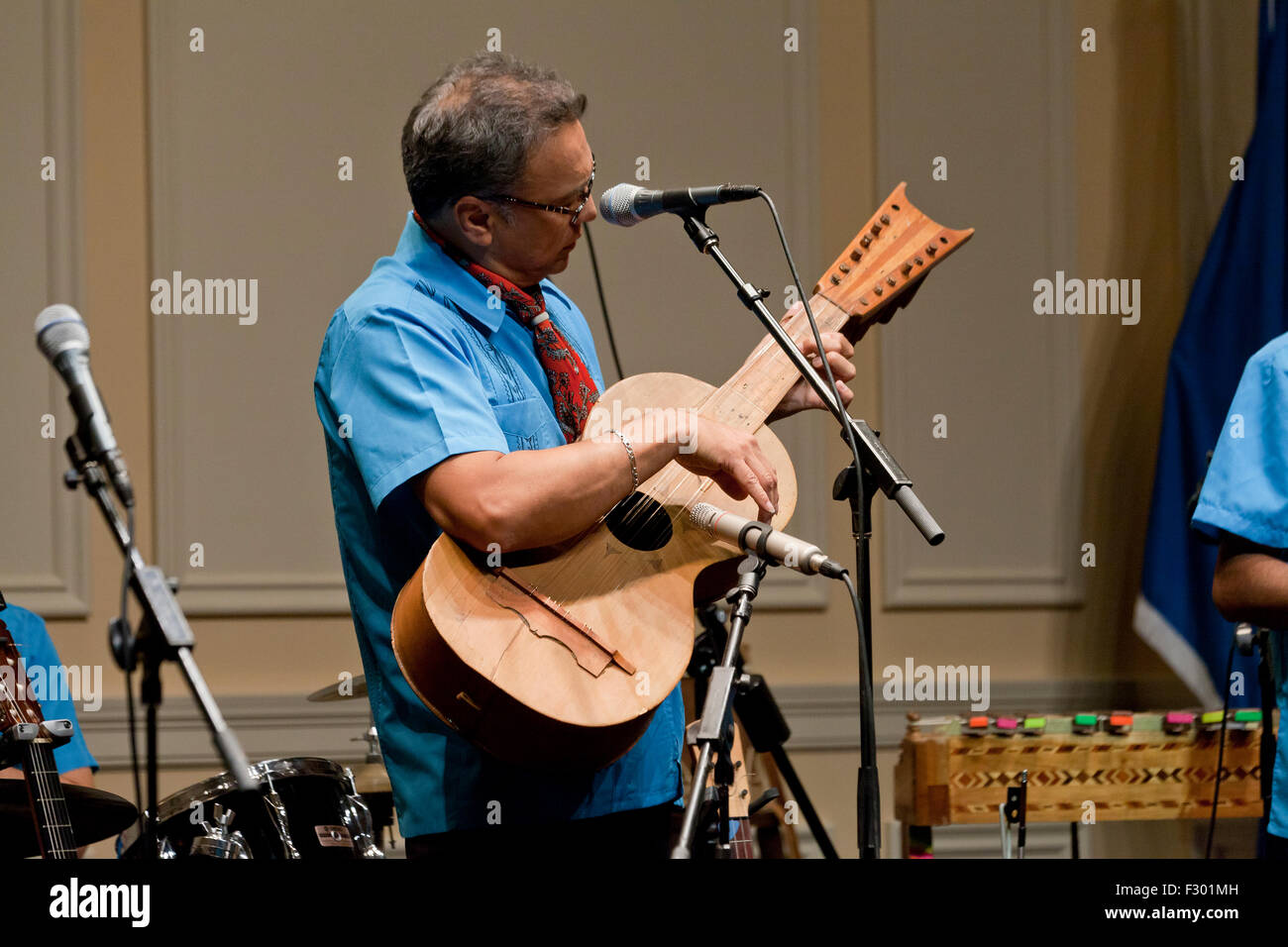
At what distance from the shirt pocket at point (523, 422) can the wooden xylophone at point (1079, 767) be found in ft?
5.82

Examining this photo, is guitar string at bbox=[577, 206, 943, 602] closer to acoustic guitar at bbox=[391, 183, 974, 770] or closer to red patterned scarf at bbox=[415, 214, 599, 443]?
acoustic guitar at bbox=[391, 183, 974, 770]

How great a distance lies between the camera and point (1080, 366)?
156 inches

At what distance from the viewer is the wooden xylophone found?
3.09m

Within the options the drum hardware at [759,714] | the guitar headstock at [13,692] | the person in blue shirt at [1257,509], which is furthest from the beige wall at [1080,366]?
the person in blue shirt at [1257,509]

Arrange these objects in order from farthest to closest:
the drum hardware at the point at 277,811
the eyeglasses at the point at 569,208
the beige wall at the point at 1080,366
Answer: the beige wall at the point at 1080,366 < the drum hardware at the point at 277,811 < the eyeglasses at the point at 569,208

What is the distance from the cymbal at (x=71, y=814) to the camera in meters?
2.24

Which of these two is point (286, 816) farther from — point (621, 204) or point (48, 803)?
point (621, 204)

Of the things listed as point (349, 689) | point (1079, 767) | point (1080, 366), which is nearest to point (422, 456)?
point (349, 689)

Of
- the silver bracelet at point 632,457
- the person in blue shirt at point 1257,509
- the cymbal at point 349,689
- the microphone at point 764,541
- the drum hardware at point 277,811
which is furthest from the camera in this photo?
the cymbal at point 349,689

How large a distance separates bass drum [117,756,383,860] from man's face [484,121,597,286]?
1.10 m

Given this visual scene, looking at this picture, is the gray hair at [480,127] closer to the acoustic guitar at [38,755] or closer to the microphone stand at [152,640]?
the microphone stand at [152,640]

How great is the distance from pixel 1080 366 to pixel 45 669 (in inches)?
116
